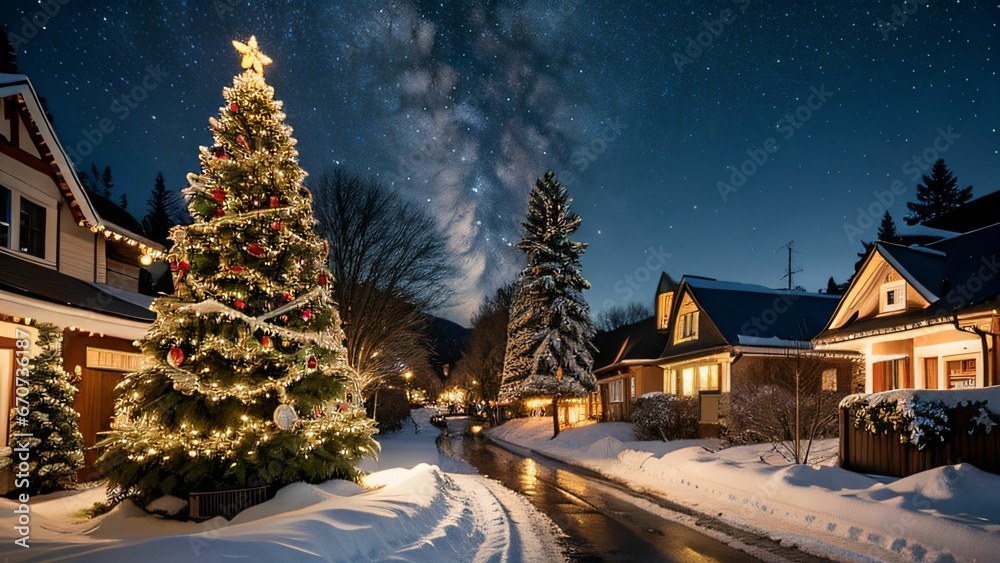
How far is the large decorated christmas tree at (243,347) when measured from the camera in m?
9.10

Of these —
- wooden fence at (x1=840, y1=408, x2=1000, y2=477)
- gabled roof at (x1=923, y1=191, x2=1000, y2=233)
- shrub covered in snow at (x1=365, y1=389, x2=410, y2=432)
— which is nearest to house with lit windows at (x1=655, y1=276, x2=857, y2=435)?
wooden fence at (x1=840, y1=408, x2=1000, y2=477)

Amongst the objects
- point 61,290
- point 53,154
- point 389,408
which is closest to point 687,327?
point 389,408

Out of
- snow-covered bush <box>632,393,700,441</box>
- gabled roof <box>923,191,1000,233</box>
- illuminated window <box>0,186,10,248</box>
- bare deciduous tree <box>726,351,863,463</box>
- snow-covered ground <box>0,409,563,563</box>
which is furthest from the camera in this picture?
gabled roof <box>923,191,1000,233</box>

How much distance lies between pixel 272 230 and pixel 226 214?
730 millimetres

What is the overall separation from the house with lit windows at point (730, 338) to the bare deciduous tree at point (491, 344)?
20921 millimetres

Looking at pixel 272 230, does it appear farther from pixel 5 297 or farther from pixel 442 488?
pixel 442 488

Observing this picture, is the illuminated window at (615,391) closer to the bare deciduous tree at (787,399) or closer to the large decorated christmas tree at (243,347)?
the bare deciduous tree at (787,399)

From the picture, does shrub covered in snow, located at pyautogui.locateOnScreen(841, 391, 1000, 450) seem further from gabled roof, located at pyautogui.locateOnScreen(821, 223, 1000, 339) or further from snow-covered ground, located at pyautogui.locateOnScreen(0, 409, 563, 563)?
snow-covered ground, located at pyautogui.locateOnScreen(0, 409, 563, 563)

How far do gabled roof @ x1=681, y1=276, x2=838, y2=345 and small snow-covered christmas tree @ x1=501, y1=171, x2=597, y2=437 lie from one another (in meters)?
6.82

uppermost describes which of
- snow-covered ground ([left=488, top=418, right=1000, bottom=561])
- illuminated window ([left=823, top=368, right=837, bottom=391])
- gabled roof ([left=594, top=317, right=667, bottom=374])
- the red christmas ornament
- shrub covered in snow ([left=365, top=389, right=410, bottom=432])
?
the red christmas ornament

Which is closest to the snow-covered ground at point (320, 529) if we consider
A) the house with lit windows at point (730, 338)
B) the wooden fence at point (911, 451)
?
the wooden fence at point (911, 451)

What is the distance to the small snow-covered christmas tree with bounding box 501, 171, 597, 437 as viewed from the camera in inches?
1348

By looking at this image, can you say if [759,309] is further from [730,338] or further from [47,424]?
[47,424]

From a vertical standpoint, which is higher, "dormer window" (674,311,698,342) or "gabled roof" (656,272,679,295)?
"gabled roof" (656,272,679,295)
